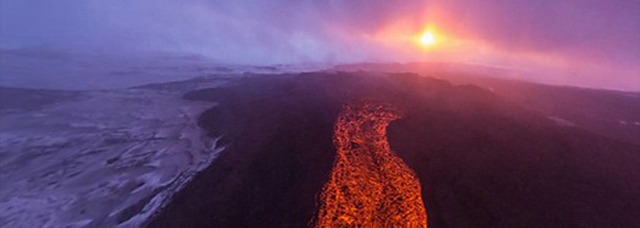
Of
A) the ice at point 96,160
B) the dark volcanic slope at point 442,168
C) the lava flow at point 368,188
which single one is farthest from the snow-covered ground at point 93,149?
the lava flow at point 368,188

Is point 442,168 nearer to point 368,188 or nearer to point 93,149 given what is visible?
point 368,188

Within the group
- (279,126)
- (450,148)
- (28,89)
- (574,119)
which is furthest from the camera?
(28,89)

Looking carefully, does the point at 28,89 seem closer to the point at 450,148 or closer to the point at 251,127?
the point at 251,127

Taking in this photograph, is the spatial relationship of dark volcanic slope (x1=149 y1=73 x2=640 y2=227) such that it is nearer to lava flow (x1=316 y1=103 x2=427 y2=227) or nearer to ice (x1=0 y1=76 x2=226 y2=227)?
lava flow (x1=316 y1=103 x2=427 y2=227)

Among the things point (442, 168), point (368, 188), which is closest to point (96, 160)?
point (368, 188)

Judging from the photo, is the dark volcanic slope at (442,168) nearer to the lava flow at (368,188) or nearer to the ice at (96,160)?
the lava flow at (368,188)

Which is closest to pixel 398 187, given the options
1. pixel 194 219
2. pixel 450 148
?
pixel 450 148

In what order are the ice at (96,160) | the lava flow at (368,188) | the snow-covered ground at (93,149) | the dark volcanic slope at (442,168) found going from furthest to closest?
the snow-covered ground at (93,149), the ice at (96,160), the dark volcanic slope at (442,168), the lava flow at (368,188)
